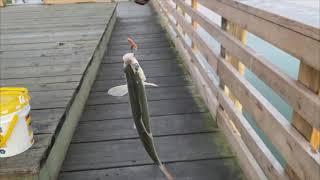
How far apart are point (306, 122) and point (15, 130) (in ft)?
5.82

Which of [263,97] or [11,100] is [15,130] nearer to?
[11,100]

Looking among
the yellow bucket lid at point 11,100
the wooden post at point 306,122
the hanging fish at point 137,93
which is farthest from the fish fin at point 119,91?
the wooden post at point 306,122

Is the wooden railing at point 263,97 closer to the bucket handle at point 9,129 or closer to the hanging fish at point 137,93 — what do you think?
the hanging fish at point 137,93

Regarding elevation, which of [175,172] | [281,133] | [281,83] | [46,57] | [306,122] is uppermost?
[281,83]

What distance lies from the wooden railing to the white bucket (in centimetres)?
154

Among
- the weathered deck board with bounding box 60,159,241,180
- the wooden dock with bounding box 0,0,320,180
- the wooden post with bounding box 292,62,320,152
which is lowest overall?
the weathered deck board with bounding box 60,159,241,180

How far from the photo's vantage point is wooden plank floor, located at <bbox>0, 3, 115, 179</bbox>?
259 centimetres

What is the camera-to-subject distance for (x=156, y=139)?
323 cm

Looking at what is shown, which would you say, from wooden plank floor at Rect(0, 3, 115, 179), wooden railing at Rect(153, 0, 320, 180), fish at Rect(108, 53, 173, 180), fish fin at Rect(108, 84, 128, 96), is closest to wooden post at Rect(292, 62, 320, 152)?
wooden railing at Rect(153, 0, 320, 180)

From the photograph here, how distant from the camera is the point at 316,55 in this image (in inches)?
56.4

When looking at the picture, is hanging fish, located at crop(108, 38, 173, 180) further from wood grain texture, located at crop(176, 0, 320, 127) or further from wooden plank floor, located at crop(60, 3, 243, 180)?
wooden plank floor, located at crop(60, 3, 243, 180)

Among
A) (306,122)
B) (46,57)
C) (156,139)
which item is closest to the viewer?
(306,122)

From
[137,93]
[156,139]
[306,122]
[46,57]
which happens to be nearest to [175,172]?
[156,139]

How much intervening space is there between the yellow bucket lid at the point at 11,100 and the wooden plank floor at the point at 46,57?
34 cm
